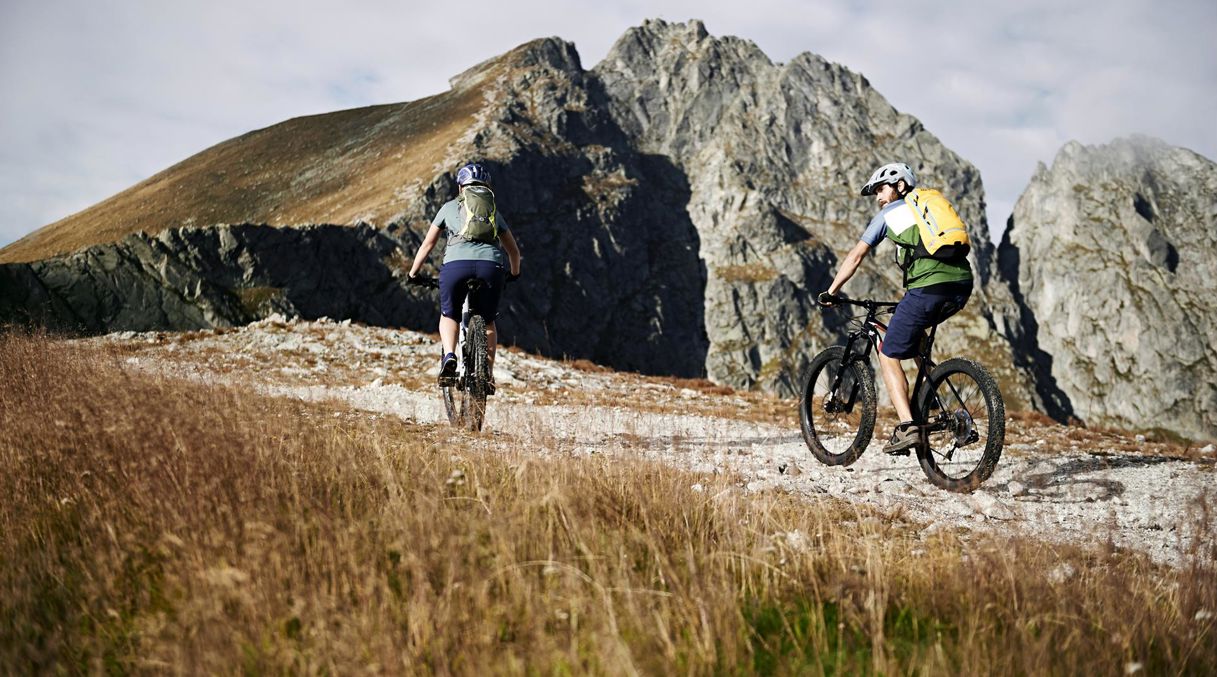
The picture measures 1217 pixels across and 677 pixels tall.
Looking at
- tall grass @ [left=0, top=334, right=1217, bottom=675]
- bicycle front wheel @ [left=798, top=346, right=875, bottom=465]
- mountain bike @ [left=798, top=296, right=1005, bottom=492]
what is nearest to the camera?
tall grass @ [left=0, top=334, right=1217, bottom=675]

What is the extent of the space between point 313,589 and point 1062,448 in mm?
11390

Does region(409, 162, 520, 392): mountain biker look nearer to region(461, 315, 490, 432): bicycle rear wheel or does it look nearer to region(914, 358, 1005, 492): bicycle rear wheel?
region(461, 315, 490, 432): bicycle rear wheel

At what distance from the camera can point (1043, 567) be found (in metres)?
3.30

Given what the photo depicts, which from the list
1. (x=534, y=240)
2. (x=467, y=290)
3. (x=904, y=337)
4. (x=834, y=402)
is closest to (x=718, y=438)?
(x=834, y=402)

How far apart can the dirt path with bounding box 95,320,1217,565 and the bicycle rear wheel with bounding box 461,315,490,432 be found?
45 cm

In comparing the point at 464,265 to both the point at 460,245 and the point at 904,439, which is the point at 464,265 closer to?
the point at 460,245

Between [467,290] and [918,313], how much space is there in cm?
A: 516

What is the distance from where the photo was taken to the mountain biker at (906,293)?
636 cm

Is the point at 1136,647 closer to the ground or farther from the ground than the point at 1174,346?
closer to the ground

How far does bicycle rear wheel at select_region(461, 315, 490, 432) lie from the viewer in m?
8.00

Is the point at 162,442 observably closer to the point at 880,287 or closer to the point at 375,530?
the point at 375,530

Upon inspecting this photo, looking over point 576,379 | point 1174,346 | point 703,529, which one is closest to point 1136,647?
point 703,529

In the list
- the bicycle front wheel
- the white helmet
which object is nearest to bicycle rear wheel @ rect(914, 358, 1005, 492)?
the bicycle front wheel

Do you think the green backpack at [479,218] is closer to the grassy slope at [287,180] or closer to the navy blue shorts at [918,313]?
the navy blue shorts at [918,313]
